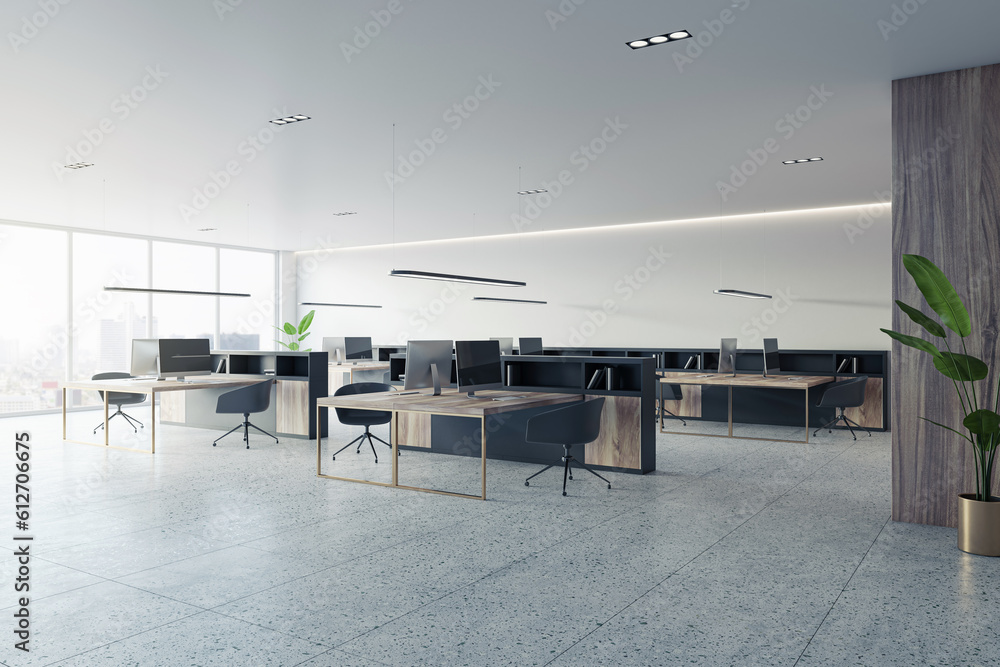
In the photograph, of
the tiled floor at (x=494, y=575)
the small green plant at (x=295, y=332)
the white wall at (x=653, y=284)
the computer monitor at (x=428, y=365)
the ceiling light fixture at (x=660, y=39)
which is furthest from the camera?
the small green plant at (x=295, y=332)

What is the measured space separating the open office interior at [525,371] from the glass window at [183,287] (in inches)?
78.9

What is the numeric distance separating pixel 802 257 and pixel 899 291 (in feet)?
20.0

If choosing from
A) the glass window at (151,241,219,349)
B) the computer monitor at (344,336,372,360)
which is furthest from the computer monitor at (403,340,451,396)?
the glass window at (151,241,219,349)

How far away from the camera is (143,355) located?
27.6 feet

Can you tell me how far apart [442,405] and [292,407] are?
3740 millimetres

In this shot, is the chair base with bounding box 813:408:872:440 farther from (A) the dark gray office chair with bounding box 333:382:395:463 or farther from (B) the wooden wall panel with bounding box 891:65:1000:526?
(A) the dark gray office chair with bounding box 333:382:395:463

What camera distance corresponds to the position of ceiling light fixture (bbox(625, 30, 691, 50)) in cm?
431

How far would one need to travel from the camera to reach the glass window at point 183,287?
13.1 metres

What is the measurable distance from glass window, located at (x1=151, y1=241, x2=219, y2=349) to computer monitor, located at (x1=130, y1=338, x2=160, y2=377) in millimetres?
4867

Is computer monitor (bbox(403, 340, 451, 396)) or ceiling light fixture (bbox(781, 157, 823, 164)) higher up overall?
ceiling light fixture (bbox(781, 157, 823, 164))

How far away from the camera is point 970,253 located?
472 centimetres

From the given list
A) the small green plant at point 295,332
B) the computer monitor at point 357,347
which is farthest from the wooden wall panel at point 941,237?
the small green plant at point 295,332

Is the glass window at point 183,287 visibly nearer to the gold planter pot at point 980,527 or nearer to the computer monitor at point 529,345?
the computer monitor at point 529,345

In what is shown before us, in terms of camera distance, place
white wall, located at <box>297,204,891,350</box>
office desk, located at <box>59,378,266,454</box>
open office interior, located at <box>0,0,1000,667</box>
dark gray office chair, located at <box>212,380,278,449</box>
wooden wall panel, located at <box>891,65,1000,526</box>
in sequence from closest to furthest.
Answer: open office interior, located at <box>0,0,1000,667</box>
wooden wall panel, located at <box>891,65,1000,526</box>
office desk, located at <box>59,378,266,454</box>
dark gray office chair, located at <box>212,380,278,449</box>
white wall, located at <box>297,204,891,350</box>
